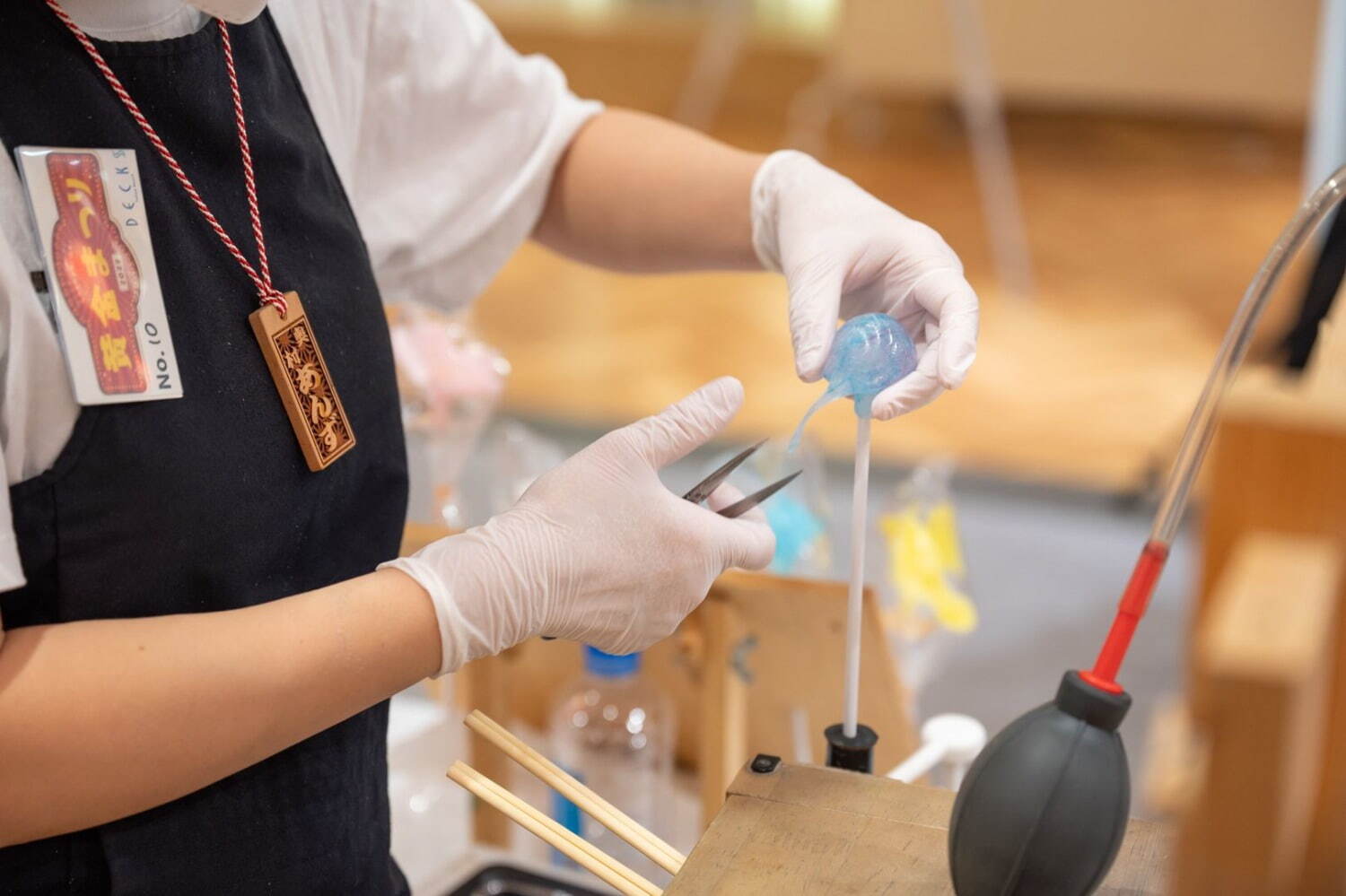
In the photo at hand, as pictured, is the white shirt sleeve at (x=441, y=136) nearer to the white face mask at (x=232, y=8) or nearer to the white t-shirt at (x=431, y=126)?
the white t-shirt at (x=431, y=126)

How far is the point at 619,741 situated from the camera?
1317 millimetres

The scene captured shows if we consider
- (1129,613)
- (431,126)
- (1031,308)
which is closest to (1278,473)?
(1129,613)

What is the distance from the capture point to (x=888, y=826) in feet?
2.29

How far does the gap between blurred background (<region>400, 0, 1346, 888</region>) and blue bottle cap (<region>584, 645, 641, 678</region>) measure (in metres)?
0.17

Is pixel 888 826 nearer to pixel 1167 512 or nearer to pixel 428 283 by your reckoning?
pixel 1167 512

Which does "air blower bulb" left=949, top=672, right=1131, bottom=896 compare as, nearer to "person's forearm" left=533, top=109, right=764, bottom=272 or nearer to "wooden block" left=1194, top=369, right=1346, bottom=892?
"wooden block" left=1194, top=369, right=1346, bottom=892

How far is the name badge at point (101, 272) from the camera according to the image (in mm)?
712

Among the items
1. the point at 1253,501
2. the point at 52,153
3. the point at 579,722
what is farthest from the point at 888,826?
the point at 579,722

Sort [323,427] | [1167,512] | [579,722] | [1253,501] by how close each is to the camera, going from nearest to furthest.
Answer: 1. [1253,501]
2. [1167,512]
3. [323,427]
4. [579,722]

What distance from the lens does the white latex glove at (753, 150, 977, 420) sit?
86 cm

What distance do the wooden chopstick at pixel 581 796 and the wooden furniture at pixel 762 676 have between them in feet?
0.92

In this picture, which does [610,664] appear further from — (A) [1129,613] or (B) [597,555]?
(A) [1129,613]

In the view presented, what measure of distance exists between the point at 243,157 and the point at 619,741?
692mm

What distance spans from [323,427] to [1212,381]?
486mm
